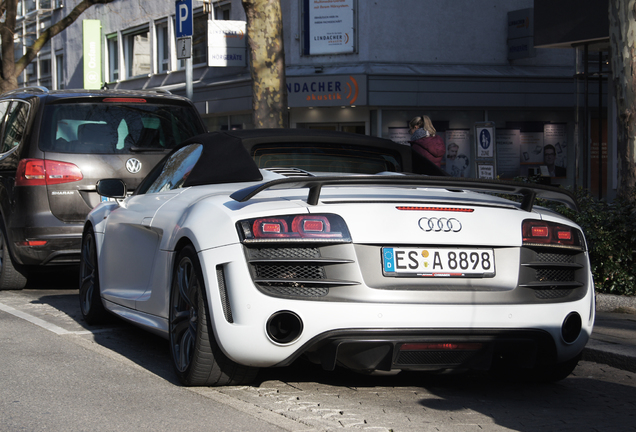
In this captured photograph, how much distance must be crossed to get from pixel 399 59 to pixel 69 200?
16092 millimetres

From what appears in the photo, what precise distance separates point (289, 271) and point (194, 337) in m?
0.69

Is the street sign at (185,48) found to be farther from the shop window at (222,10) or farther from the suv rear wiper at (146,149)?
the shop window at (222,10)

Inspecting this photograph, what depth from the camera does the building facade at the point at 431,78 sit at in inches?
901

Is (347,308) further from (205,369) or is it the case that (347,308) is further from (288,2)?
(288,2)

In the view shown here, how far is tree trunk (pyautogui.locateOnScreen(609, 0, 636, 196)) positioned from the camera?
8680mm

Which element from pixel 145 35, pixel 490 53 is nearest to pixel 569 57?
pixel 490 53

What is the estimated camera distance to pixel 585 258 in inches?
178

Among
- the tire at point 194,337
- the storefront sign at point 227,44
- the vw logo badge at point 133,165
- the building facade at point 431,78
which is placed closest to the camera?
the tire at point 194,337

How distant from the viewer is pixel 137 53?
32.2 meters

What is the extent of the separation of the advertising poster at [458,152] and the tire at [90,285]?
18235 mm

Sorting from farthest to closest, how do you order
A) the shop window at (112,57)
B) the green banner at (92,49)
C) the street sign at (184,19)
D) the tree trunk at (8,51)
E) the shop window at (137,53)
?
1. the shop window at (112,57)
2. the green banner at (92,49)
3. the shop window at (137,53)
4. the tree trunk at (8,51)
5. the street sign at (184,19)

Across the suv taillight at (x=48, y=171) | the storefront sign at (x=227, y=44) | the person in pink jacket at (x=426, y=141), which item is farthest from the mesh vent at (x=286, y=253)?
the storefront sign at (x=227, y=44)

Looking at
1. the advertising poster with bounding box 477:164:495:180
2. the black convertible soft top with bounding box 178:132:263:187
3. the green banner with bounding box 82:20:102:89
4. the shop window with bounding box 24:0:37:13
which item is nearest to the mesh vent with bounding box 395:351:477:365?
the black convertible soft top with bounding box 178:132:263:187

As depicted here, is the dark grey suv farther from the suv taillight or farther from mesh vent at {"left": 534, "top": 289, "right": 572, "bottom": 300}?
mesh vent at {"left": 534, "top": 289, "right": 572, "bottom": 300}
